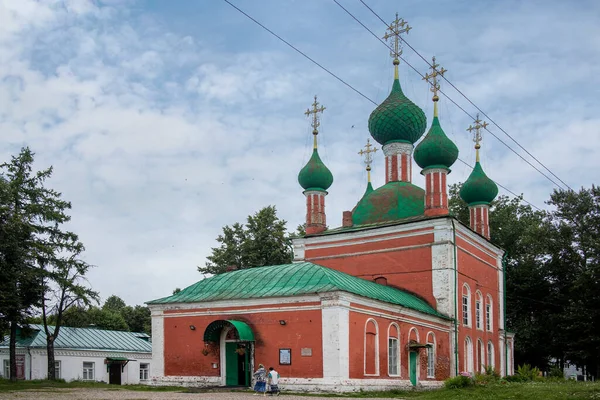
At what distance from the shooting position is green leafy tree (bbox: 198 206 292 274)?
38.3 meters

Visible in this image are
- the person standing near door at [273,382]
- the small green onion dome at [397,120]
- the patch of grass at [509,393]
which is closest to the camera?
the patch of grass at [509,393]

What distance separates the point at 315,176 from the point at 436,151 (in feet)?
18.1

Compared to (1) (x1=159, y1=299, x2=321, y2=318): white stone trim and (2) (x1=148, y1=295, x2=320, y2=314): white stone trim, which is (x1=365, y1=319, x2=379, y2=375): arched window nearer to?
(1) (x1=159, y1=299, x2=321, y2=318): white stone trim

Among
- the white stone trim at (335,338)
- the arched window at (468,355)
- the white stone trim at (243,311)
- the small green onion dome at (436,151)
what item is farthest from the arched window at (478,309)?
the white stone trim at (243,311)

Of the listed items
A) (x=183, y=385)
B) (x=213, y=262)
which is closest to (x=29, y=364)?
(x=213, y=262)

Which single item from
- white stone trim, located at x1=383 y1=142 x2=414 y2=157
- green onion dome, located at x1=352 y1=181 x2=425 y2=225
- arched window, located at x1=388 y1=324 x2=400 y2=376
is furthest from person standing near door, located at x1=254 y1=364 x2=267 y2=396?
white stone trim, located at x1=383 y1=142 x2=414 y2=157

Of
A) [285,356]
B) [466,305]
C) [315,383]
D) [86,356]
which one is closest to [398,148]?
[466,305]

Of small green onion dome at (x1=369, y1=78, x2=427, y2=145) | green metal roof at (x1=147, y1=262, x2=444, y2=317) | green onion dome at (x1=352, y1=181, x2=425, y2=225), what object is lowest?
green metal roof at (x1=147, y1=262, x2=444, y2=317)

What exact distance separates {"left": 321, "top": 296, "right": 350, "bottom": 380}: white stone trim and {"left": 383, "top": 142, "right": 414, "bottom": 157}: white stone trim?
11.1 m

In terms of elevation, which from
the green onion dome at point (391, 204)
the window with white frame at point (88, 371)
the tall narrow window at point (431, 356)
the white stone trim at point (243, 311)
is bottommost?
the window with white frame at point (88, 371)

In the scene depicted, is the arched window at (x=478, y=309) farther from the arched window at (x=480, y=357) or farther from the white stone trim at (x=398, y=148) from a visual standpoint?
the white stone trim at (x=398, y=148)

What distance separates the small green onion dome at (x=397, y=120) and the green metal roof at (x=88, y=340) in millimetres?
18939

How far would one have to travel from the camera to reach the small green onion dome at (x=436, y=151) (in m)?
27.2

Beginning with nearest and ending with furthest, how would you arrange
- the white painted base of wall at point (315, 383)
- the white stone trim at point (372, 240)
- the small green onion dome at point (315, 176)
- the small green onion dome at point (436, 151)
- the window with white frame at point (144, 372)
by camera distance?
the white painted base of wall at point (315, 383) → the white stone trim at point (372, 240) → the small green onion dome at point (436, 151) → the small green onion dome at point (315, 176) → the window with white frame at point (144, 372)
